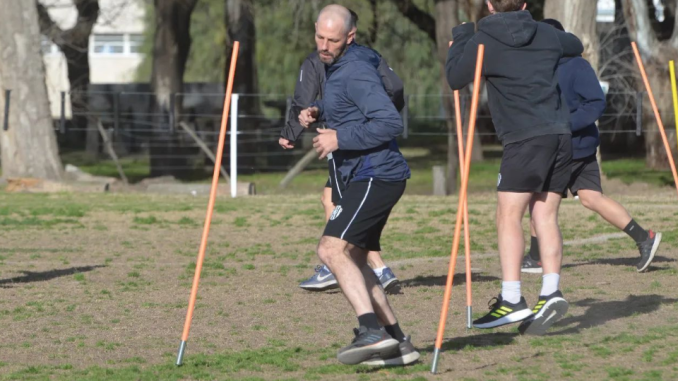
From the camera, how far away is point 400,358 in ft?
19.9

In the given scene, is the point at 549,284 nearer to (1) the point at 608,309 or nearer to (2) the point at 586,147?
(1) the point at 608,309

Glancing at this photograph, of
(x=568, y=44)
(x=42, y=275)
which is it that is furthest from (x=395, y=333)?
(x=42, y=275)

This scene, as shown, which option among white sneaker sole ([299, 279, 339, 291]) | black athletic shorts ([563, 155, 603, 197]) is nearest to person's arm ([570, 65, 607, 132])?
black athletic shorts ([563, 155, 603, 197])

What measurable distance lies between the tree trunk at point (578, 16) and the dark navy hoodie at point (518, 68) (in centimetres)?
1370

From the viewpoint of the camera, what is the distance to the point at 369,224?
6.08 metres

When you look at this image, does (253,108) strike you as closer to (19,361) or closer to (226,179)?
(226,179)

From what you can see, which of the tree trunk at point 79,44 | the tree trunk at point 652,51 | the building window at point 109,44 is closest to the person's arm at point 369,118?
the tree trunk at point 652,51

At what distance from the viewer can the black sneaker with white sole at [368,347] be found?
5.85m

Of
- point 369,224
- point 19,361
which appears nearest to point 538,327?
point 369,224

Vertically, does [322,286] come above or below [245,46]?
below

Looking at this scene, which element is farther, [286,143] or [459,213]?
[286,143]

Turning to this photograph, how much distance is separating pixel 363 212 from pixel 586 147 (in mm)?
3572

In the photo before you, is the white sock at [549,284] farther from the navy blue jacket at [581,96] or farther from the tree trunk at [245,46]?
the tree trunk at [245,46]

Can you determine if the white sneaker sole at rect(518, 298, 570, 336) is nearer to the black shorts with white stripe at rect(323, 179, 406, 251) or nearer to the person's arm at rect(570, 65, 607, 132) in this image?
A: the black shorts with white stripe at rect(323, 179, 406, 251)
